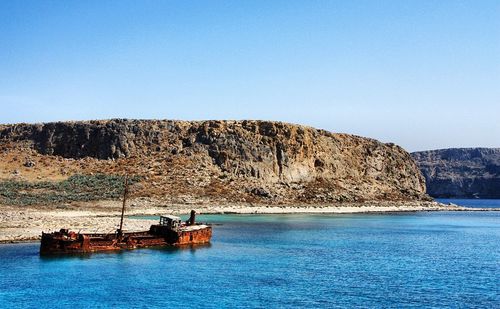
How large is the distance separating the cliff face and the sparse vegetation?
4.75 metres

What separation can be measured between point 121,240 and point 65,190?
5162 cm

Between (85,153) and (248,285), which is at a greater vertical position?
(85,153)

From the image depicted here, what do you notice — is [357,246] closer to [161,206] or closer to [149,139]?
[161,206]

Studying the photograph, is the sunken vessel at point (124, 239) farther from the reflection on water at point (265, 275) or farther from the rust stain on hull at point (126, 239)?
the reflection on water at point (265, 275)

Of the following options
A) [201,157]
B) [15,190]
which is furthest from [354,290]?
[201,157]

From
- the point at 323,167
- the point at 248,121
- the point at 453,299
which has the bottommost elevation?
the point at 453,299

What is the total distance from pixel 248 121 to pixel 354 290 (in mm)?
91116

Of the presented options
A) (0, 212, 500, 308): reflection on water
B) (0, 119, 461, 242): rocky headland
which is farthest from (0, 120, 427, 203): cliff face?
(0, 212, 500, 308): reflection on water

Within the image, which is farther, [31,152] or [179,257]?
[31,152]

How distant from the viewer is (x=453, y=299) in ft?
101

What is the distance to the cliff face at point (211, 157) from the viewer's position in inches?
4183

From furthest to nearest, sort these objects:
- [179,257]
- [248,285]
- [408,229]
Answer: [408,229] < [179,257] < [248,285]

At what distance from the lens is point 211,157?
113062mm

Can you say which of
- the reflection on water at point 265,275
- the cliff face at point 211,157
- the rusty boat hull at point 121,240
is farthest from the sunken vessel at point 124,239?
the cliff face at point 211,157
